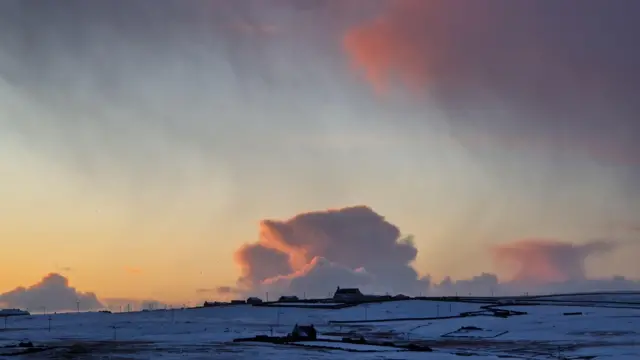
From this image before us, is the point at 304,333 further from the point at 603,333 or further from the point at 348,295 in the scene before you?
the point at 348,295

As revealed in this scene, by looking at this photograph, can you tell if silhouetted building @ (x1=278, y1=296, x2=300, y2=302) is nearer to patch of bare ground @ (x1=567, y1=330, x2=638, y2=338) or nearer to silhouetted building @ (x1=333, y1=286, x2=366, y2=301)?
silhouetted building @ (x1=333, y1=286, x2=366, y2=301)

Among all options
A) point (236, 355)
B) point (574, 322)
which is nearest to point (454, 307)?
point (574, 322)

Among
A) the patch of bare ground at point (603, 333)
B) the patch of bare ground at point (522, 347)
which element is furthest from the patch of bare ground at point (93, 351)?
the patch of bare ground at point (603, 333)

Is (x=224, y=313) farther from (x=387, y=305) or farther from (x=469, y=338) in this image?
(x=469, y=338)

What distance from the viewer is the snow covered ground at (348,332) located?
72.9m

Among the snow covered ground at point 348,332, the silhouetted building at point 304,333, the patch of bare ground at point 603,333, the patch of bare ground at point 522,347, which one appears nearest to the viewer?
the snow covered ground at point 348,332

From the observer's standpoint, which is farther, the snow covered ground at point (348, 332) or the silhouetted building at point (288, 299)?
the silhouetted building at point (288, 299)

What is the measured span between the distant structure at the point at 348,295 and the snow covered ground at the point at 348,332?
21842 mm

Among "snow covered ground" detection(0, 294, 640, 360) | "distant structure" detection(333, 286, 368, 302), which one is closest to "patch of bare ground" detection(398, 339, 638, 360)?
"snow covered ground" detection(0, 294, 640, 360)

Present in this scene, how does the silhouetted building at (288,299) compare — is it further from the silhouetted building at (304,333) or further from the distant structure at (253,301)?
the silhouetted building at (304,333)

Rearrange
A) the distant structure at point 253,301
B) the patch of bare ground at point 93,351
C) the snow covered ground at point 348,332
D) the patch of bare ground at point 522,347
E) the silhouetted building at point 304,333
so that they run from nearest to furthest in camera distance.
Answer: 1. the patch of bare ground at point 93,351
2. the snow covered ground at point 348,332
3. the patch of bare ground at point 522,347
4. the silhouetted building at point 304,333
5. the distant structure at point 253,301

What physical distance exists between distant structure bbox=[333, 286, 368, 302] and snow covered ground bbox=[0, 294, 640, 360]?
2184 centimetres

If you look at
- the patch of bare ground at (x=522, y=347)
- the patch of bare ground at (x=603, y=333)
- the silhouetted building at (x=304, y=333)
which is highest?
the silhouetted building at (x=304, y=333)

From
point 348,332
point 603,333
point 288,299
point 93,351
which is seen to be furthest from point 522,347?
point 288,299
